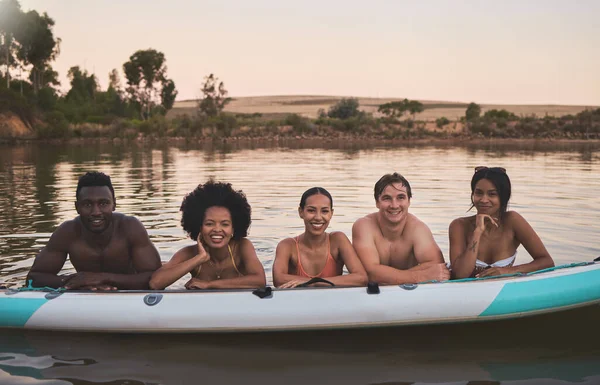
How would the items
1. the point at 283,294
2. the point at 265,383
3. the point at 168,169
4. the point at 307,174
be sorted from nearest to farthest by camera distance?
the point at 265,383 < the point at 283,294 < the point at 307,174 < the point at 168,169

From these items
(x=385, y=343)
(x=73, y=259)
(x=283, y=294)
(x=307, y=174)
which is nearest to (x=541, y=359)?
(x=385, y=343)

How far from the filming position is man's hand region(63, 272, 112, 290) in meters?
5.46

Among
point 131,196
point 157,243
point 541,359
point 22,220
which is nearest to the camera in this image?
point 541,359

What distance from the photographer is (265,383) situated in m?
4.39

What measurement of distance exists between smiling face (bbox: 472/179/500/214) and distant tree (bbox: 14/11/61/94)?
61170mm

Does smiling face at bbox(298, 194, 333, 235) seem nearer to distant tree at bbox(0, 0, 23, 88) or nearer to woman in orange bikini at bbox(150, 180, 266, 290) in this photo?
woman in orange bikini at bbox(150, 180, 266, 290)

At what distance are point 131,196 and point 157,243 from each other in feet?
17.5

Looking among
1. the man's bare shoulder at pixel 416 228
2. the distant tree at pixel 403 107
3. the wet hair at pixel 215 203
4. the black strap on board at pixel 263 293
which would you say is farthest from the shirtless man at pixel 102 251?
the distant tree at pixel 403 107

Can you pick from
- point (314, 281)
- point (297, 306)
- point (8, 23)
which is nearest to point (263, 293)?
point (297, 306)

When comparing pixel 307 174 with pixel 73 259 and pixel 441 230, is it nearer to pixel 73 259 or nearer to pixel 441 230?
pixel 441 230

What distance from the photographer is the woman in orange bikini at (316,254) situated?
214 inches

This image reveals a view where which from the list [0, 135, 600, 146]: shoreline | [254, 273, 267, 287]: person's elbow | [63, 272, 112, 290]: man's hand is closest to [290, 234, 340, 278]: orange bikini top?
[254, 273, 267, 287]: person's elbow

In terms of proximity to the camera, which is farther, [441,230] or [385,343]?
[441,230]

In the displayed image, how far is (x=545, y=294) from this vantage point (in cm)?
520
